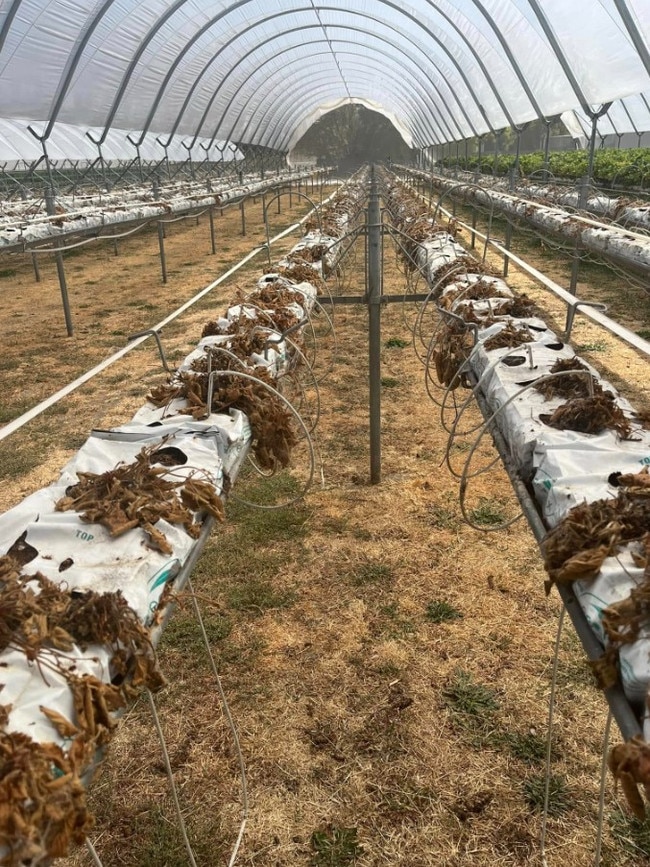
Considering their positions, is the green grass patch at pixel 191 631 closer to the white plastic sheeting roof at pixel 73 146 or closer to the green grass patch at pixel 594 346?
the green grass patch at pixel 594 346

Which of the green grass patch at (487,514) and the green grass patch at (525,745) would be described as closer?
the green grass patch at (525,745)

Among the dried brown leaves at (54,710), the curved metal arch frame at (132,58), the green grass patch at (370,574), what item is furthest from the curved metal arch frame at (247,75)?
the dried brown leaves at (54,710)

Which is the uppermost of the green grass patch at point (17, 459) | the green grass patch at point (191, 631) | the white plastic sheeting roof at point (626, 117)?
the white plastic sheeting roof at point (626, 117)

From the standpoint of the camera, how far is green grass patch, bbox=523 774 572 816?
2906 mm

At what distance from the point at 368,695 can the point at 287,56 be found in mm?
28111

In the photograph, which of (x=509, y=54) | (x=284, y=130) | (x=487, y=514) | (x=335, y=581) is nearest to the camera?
(x=335, y=581)

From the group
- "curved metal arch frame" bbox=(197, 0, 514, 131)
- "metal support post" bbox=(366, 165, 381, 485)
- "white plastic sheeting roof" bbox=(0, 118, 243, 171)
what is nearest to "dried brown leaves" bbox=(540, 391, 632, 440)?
"metal support post" bbox=(366, 165, 381, 485)

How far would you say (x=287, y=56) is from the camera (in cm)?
2608

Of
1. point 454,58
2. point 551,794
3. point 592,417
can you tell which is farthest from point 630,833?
point 454,58

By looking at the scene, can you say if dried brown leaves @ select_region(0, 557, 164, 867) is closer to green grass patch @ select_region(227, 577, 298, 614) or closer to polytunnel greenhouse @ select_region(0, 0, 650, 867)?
polytunnel greenhouse @ select_region(0, 0, 650, 867)

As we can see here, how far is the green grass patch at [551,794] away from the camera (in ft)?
9.53

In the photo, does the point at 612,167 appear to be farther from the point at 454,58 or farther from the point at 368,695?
the point at 368,695

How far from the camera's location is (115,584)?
79.8 inches

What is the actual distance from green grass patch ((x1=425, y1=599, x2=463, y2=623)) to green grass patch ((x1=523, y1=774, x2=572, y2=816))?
1.16m
